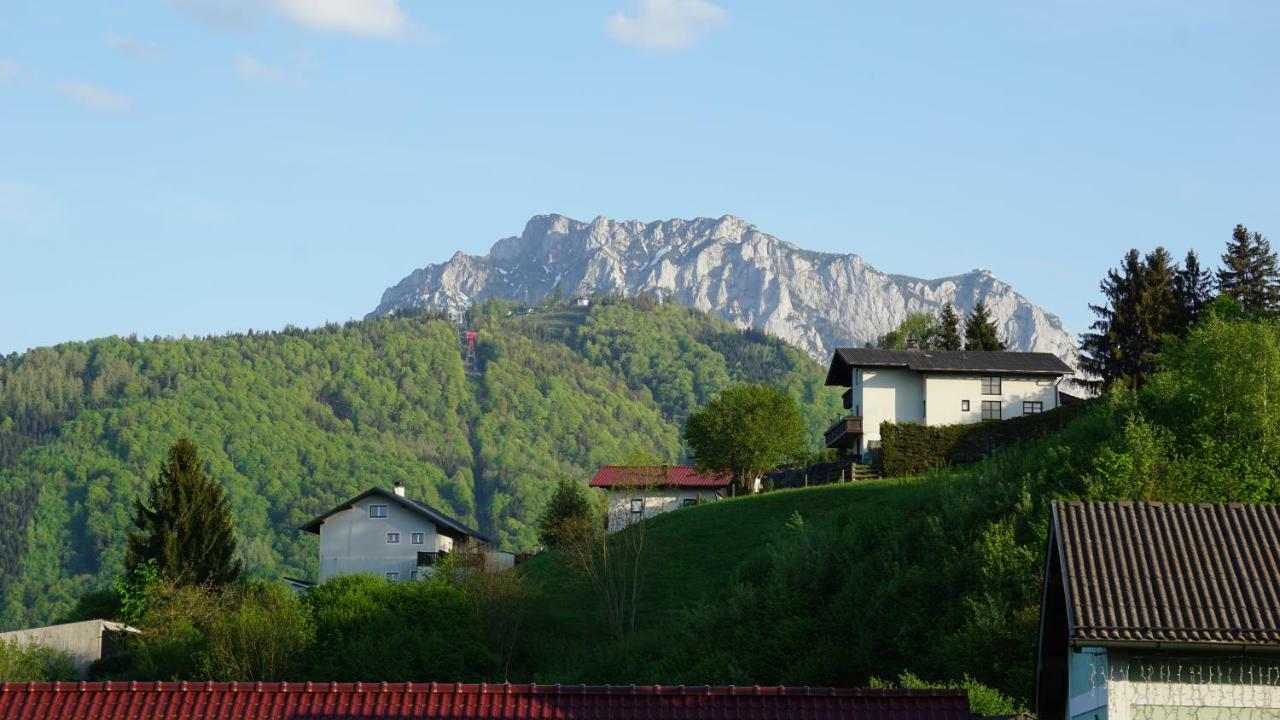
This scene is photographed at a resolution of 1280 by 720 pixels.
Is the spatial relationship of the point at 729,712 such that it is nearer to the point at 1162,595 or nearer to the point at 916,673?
the point at 1162,595

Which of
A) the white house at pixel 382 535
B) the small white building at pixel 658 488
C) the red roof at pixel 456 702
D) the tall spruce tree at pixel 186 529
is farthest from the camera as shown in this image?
the small white building at pixel 658 488

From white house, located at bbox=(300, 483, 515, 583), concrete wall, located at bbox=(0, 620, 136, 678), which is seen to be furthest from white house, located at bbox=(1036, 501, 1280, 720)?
white house, located at bbox=(300, 483, 515, 583)

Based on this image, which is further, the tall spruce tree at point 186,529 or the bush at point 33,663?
the tall spruce tree at point 186,529

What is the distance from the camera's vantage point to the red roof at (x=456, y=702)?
2177 cm

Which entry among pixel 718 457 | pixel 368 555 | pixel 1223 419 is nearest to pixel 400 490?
A: pixel 368 555

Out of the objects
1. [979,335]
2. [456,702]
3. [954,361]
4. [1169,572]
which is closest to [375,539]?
[954,361]

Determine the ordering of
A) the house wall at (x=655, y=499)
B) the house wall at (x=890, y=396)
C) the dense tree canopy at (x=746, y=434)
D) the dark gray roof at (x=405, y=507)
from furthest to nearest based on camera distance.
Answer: the dark gray roof at (x=405, y=507)
the house wall at (x=655, y=499)
the dense tree canopy at (x=746, y=434)
the house wall at (x=890, y=396)

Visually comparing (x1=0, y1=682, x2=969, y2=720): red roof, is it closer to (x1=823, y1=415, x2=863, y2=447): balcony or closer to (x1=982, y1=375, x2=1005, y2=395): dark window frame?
(x1=823, y1=415, x2=863, y2=447): balcony

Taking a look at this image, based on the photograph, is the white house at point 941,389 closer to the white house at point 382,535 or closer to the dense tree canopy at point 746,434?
the dense tree canopy at point 746,434

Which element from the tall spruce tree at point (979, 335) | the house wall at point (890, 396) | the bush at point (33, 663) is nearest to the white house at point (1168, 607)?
the bush at point (33, 663)

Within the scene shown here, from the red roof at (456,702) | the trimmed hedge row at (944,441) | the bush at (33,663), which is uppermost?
the trimmed hedge row at (944,441)

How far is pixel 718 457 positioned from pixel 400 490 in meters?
23.3

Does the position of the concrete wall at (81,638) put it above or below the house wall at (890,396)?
below

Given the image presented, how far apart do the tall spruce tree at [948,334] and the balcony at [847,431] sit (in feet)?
76.3
